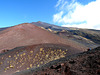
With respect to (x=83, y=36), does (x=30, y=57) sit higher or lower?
higher

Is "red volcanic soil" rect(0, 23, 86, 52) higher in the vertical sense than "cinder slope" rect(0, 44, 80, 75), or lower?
higher

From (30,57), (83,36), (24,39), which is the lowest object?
(83,36)

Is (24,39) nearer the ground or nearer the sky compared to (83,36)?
nearer the sky

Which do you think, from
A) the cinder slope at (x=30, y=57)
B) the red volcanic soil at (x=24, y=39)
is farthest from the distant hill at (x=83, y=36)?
the cinder slope at (x=30, y=57)

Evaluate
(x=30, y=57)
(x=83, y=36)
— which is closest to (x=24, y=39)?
(x=30, y=57)

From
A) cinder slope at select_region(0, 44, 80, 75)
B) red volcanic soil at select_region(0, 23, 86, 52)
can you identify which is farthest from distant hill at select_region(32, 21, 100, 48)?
cinder slope at select_region(0, 44, 80, 75)

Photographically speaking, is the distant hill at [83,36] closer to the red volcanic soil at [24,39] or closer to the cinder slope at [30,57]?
the red volcanic soil at [24,39]

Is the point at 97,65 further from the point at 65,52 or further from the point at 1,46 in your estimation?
the point at 1,46

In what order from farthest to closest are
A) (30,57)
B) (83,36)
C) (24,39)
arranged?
(83,36) < (24,39) < (30,57)

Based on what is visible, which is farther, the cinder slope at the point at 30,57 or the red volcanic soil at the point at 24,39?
the red volcanic soil at the point at 24,39

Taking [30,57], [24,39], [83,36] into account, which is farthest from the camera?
[83,36]

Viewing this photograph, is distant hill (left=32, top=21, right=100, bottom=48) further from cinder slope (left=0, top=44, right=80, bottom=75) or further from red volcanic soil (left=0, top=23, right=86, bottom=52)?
cinder slope (left=0, top=44, right=80, bottom=75)

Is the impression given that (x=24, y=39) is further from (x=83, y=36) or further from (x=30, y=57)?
(x=83, y=36)

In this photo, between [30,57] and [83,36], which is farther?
[83,36]
